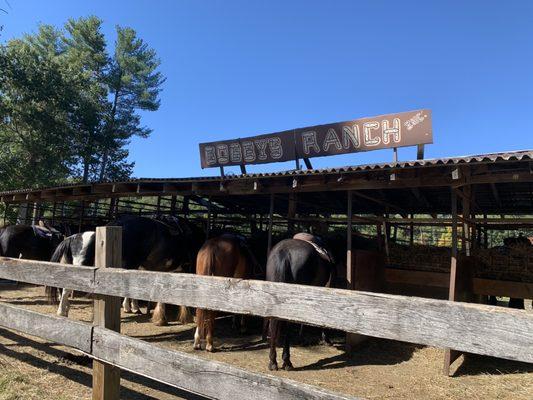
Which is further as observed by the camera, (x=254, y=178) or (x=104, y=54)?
(x=104, y=54)

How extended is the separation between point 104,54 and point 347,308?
1219 inches

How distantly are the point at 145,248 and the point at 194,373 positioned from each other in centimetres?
595

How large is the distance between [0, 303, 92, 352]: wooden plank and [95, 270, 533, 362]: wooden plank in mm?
820

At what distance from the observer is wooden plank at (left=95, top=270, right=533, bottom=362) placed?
61.0 inches

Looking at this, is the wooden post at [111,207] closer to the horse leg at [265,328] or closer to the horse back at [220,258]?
the horse back at [220,258]

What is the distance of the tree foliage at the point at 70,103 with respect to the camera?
792 inches

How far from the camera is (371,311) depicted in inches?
74.2

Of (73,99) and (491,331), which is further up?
(73,99)

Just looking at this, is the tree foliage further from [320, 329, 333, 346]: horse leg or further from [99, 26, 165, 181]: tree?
[320, 329, 333, 346]: horse leg

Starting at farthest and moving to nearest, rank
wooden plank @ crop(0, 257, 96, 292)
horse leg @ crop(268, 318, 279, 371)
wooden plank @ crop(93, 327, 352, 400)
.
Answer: horse leg @ crop(268, 318, 279, 371)
wooden plank @ crop(0, 257, 96, 292)
wooden plank @ crop(93, 327, 352, 400)

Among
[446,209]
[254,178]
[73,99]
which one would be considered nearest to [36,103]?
[73,99]

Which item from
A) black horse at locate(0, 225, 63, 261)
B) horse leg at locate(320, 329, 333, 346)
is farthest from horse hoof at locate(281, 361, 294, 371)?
black horse at locate(0, 225, 63, 261)

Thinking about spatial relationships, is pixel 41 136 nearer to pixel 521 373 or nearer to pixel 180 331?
pixel 180 331

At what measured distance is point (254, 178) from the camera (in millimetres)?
7461
